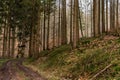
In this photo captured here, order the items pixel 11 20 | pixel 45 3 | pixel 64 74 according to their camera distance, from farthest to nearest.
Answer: pixel 11 20 → pixel 45 3 → pixel 64 74

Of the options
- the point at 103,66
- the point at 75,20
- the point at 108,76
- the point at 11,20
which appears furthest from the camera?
the point at 11,20

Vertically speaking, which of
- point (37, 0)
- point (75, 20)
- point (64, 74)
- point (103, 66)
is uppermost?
point (37, 0)

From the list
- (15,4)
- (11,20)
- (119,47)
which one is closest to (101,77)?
(119,47)

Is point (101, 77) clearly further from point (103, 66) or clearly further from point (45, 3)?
point (45, 3)

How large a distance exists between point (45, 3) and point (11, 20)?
25.0ft

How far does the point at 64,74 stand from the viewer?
15.7 m

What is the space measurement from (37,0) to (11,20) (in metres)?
11.4

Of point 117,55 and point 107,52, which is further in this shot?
point 107,52

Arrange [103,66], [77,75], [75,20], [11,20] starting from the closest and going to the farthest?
[103,66]
[77,75]
[75,20]
[11,20]

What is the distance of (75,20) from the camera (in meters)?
20.7

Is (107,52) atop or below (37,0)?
below

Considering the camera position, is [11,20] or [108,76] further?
[11,20]

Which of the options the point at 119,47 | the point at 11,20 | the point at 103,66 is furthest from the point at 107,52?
the point at 11,20

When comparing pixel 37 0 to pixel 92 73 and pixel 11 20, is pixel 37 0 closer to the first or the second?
pixel 11 20
